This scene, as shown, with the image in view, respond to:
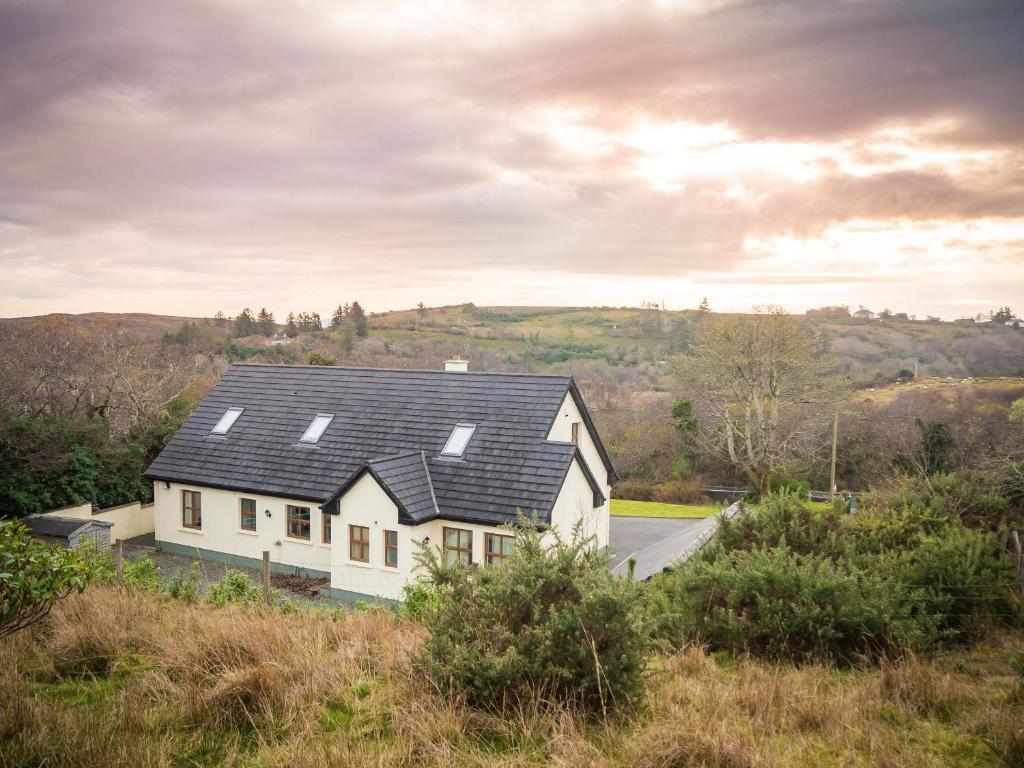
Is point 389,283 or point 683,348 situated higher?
point 389,283

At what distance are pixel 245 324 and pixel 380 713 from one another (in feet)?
226

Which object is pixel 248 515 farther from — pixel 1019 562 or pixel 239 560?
pixel 1019 562

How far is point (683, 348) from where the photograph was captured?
66.6m

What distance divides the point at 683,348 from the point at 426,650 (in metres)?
63.6

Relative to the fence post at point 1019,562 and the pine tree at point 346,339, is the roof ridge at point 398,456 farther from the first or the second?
the pine tree at point 346,339

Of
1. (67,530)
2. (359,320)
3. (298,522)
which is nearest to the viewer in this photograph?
(298,522)

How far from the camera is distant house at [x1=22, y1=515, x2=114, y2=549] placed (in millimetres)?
18938

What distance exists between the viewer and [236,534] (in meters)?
19.8

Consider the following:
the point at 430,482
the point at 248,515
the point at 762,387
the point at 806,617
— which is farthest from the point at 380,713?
the point at 762,387

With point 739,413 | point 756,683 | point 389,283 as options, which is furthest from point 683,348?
point 756,683

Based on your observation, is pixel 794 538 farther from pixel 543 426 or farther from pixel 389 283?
pixel 389 283

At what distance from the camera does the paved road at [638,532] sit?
74.1ft

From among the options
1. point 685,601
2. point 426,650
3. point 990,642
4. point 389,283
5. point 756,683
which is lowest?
point 990,642

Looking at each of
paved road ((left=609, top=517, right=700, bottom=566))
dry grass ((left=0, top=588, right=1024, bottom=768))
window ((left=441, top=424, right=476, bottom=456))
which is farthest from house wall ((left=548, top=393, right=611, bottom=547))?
dry grass ((left=0, top=588, right=1024, bottom=768))
